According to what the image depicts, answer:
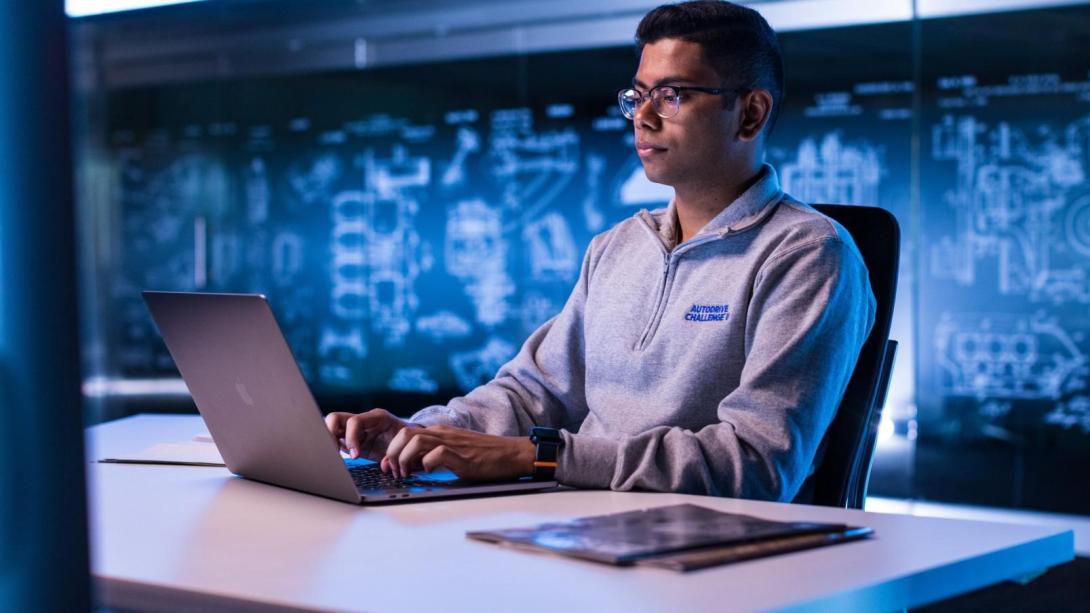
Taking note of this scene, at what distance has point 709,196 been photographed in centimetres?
193

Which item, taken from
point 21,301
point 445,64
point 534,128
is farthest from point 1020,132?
point 21,301

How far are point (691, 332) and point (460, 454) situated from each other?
489mm

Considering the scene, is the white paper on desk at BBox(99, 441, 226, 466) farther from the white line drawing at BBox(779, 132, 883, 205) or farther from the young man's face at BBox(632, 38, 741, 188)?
the white line drawing at BBox(779, 132, 883, 205)

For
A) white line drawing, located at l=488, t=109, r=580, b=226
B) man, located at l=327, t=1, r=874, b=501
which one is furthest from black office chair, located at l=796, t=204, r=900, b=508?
white line drawing, located at l=488, t=109, r=580, b=226

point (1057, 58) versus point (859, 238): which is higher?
point (1057, 58)

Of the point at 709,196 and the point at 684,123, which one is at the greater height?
the point at 684,123

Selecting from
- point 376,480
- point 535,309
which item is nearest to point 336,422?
point 376,480

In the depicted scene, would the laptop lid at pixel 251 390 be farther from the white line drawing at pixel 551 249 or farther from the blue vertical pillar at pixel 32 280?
the white line drawing at pixel 551 249

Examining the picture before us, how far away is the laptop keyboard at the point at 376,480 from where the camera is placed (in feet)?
4.68

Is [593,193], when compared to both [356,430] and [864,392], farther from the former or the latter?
[356,430]

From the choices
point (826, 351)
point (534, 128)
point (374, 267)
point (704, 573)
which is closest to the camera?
point (704, 573)

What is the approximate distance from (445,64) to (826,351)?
422 centimetres

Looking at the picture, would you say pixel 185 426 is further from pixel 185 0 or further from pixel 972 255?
pixel 972 255

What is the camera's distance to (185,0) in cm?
223
